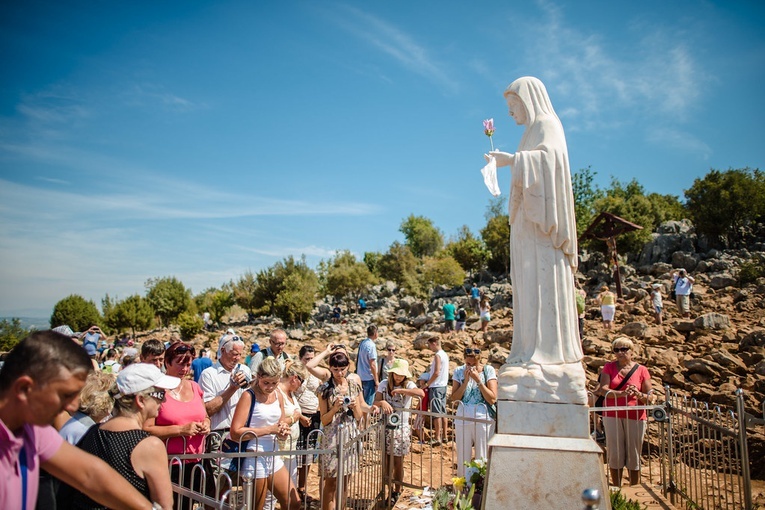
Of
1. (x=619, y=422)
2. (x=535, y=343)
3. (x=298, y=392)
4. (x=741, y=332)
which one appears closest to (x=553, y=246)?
(x=535, y=343)

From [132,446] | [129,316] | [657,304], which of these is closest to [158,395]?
[132,446]

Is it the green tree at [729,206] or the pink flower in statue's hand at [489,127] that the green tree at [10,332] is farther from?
the green tree at [729,206]

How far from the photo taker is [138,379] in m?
3.13

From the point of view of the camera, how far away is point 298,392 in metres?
6.66

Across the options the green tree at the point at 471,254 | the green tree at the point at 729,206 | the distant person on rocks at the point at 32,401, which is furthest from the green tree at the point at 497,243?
the distant person on rocks at the point at 32,401

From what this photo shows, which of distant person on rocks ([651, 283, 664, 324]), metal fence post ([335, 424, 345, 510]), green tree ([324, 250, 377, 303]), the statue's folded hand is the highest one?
green tree ([324, 250, 377, 303])

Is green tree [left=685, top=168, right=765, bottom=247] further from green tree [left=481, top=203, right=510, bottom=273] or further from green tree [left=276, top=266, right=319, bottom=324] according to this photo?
green tree [left=276, top=266, right=319, bottom=324]

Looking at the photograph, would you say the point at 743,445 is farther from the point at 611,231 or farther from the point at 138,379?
the point at 611,231

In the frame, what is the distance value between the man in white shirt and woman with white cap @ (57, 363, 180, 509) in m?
2.04

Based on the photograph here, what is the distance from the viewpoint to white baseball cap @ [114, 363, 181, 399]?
3.09 meters

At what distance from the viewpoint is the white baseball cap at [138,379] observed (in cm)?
309

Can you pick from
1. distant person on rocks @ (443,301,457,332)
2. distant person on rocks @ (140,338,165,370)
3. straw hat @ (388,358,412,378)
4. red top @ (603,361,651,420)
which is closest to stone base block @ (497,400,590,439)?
red top @ (603,361,651,420)

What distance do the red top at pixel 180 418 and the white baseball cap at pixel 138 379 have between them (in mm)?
1307

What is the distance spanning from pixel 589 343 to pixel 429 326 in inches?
365
